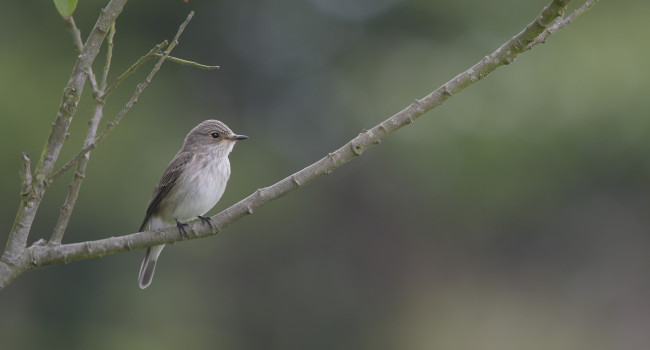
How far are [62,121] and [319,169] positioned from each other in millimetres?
1017

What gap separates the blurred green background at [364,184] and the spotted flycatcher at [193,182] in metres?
8.62

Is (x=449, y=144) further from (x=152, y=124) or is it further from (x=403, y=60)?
(x=152, y=124)

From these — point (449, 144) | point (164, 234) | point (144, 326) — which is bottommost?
point (164, 234)

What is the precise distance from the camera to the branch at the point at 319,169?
348cm

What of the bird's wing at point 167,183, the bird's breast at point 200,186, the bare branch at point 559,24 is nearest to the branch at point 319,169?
the bare branch at point 559,24

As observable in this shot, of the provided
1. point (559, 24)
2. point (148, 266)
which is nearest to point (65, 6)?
point (559, 24)

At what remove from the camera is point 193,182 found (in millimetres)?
5883

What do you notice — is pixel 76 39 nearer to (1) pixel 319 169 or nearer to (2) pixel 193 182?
(1) pixel 319 169

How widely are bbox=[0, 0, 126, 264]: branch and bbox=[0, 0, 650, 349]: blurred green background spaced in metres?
11.3

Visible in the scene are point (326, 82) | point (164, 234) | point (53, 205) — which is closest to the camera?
point (164, 234)

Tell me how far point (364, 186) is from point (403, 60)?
261 centimetres

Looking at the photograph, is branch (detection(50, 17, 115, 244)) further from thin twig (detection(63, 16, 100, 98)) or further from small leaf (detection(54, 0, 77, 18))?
small leaf (detection(54, 0, 77, 18))

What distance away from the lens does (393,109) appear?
16828 millimetres

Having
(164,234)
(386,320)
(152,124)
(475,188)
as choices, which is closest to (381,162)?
(475,188)
